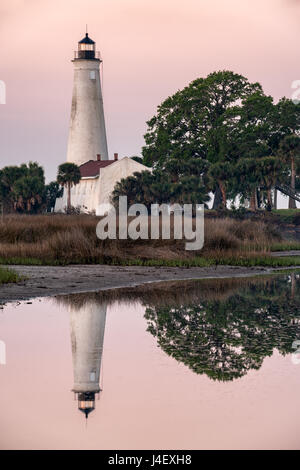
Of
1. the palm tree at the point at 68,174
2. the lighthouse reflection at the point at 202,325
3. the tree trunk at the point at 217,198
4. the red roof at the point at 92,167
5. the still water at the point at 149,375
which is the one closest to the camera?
the still water at the point at 149,375

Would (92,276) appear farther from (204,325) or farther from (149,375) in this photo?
(149,375)

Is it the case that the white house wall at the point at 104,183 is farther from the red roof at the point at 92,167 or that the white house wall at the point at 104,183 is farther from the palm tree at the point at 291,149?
the palm tree at the point at 291,149

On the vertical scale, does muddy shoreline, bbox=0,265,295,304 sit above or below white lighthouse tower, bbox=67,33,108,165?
below

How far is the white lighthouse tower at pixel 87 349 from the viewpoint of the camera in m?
9.39

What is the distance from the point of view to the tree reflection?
36.7 ft

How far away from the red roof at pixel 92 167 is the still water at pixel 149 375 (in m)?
48.5

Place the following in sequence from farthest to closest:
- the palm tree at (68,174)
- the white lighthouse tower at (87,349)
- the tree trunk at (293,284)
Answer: the palm tree at (68,174) → the tree trunk at (293,284) → the white lighthouse tower at (87,349)

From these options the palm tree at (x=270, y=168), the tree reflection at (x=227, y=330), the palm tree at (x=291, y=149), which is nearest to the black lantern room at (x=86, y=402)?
the tree reflection at (x=227, y=330)

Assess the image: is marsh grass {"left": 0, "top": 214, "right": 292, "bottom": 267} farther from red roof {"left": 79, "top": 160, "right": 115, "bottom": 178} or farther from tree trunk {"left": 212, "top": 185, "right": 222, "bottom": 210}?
tree trunk {"left": 212, "top": 185, "right": 222, "bottom": 210}

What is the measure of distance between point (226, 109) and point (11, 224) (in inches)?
1816

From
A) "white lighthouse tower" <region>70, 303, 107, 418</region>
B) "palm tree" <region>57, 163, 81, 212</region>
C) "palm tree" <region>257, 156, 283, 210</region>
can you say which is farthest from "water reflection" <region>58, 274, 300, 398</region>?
"palm tree" <region>57, 163, 81, 212</region>

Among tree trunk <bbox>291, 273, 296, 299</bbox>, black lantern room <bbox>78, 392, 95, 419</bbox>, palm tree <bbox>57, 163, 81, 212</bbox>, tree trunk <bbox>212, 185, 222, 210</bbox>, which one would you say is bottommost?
black lantern room <bbox>78, 392, 95, 419</bbox>

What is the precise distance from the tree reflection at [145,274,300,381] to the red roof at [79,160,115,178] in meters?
46.7
